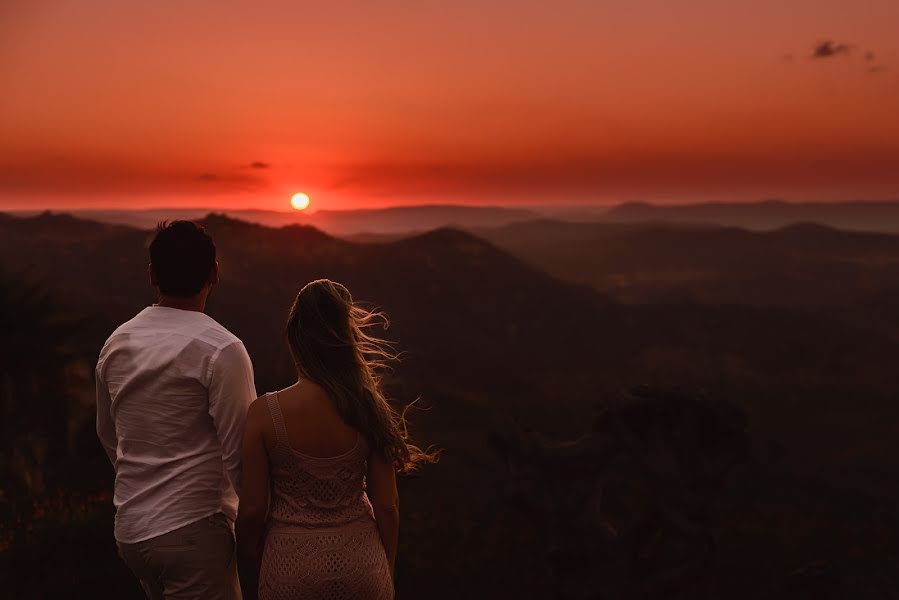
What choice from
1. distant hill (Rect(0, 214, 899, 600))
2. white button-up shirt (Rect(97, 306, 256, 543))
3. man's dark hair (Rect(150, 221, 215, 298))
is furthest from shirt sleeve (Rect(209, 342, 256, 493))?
distant hill (Rect(0, 214, 899, 600))

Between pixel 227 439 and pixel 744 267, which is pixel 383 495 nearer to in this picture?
pixel 227 439

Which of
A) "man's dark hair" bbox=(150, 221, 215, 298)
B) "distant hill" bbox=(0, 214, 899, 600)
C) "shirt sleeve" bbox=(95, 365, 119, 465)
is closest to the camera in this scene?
"man's dark hair" bbox=(150, 221, 215, 298)

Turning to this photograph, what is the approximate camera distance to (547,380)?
131ft

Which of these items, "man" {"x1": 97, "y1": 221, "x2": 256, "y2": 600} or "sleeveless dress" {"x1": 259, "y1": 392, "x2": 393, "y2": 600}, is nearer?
"man" {"x1": 97, "y1": 221, "x2": 256, "y2": 600}

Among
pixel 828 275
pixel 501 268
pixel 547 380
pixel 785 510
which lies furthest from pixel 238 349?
pixel 828 275

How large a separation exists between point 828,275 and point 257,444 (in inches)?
5459

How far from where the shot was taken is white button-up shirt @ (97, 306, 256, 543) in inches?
100

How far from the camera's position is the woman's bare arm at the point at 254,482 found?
2590mm

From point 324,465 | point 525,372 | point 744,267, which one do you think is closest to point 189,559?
point 324,465

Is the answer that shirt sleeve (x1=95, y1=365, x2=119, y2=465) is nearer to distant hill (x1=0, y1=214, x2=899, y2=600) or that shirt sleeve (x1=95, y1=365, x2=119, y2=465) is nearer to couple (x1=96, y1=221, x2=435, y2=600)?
couple (x1=96, y1=221, x2=435, y2=600)

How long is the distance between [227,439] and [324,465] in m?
0.38

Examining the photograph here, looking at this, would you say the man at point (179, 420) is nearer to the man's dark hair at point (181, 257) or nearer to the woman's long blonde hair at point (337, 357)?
the man's dark hair at point (181, 257)

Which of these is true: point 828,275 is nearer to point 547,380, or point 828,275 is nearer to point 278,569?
point 547,380

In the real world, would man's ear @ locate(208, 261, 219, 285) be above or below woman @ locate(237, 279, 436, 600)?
above
